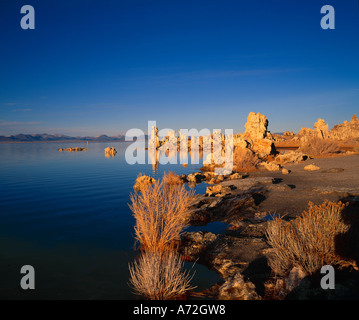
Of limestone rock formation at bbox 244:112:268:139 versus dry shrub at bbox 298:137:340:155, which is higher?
limestone rock formation at bbox 244:112:268:139

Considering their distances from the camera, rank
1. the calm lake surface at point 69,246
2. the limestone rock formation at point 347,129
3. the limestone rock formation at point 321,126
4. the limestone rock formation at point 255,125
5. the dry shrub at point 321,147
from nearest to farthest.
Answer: the calm lake surface at point 69,246 < the dry shrub at point 321,147 < the limestone rock formation at point 255,125 < the limestone rock formation at point 321,126 < the limestone rock formation at point 347,129

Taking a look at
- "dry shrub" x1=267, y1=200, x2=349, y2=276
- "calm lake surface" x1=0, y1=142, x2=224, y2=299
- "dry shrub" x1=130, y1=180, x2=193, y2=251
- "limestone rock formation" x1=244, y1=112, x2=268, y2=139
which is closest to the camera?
"dry shrub" x1=267, y1=200, x2=349, y2=276

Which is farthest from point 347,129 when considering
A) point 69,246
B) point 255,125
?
point 69,246

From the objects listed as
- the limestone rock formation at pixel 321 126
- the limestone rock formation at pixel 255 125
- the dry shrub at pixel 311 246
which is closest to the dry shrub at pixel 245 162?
the limestone rock formation at pixel 255 125

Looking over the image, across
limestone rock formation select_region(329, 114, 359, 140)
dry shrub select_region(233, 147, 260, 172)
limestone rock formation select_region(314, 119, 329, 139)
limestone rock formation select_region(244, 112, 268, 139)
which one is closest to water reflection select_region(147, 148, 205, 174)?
dry shrub select_region(233, 147, 260, 172)

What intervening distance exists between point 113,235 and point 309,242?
6246 mm

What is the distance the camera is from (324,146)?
1121 inches

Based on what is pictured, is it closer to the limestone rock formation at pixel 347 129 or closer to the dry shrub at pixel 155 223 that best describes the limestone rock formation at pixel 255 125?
the dry shrub at pixel 155 223

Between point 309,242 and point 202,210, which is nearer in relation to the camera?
point 309,242

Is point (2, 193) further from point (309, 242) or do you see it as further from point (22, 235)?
point (309, 242)

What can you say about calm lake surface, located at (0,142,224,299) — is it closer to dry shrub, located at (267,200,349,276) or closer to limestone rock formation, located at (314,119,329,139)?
dry shrub, located at (267,200,349,276)

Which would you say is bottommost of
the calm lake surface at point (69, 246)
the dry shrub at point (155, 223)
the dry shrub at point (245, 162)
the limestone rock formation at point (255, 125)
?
the calm lake surface at point (69, 246)
